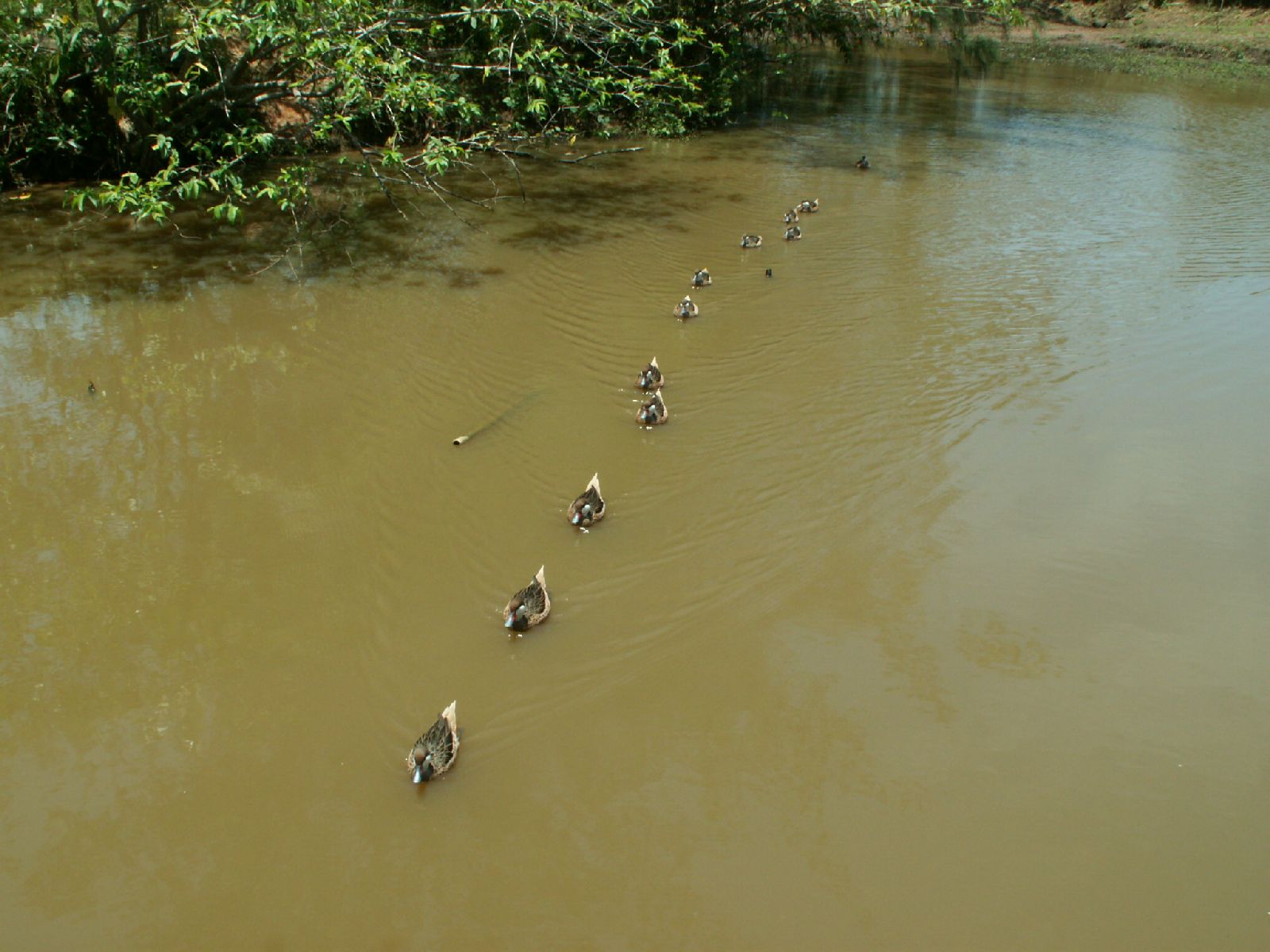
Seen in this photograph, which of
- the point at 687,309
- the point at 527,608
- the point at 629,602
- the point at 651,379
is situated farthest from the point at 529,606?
the point at 687,309

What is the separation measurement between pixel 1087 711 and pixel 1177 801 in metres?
0.63

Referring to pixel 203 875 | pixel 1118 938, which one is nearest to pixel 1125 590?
pixel 1118 938

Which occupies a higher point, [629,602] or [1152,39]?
[1152,39]

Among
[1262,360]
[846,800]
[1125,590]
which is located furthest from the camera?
[1262,360]

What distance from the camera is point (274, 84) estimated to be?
11289 millimetres

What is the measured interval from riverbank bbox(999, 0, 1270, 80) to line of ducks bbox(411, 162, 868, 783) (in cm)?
2278

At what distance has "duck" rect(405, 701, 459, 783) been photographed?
460cm

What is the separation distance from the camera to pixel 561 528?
653cm

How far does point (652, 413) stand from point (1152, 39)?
26790 millimetres

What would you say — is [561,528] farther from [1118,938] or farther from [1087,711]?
[1118,938]

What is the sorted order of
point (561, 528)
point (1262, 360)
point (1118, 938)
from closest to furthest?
point (1118, 938) → point (561, 528) → point (1262, 360)

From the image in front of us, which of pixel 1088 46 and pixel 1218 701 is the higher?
pixel 1088 46

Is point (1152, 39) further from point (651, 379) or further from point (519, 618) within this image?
point (519, 618)

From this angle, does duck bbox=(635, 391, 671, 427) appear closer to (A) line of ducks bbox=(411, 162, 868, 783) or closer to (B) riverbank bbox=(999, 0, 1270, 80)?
(A) line of ducks bbox=(411, 162, 868, 783)
